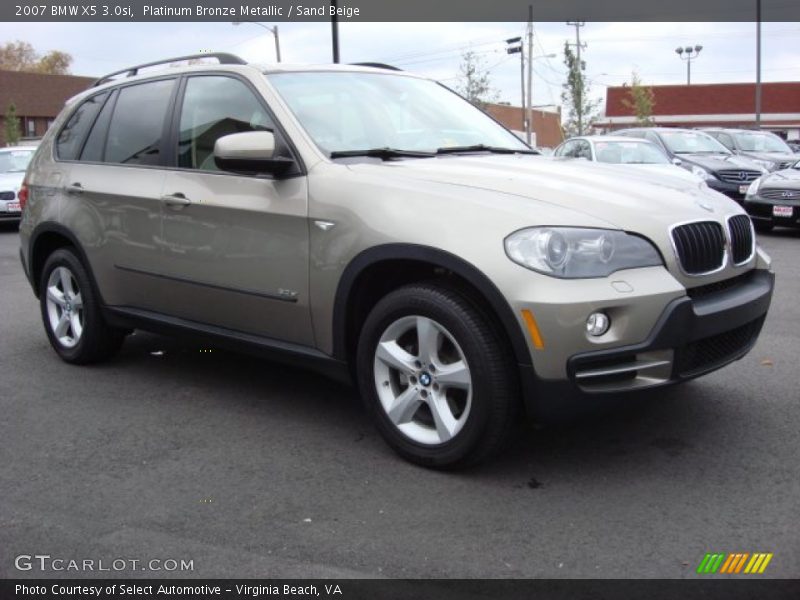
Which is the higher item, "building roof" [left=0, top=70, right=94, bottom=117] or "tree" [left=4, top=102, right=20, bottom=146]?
"building roof" [left=0, top=70, right=94, bottom=117]

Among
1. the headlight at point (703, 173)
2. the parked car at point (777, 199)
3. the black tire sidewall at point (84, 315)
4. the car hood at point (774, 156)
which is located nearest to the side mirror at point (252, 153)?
the black tire sidewall at point (84, 315)

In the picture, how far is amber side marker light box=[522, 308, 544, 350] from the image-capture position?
128 inches

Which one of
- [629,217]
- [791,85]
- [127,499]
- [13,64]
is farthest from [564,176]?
[13,64]

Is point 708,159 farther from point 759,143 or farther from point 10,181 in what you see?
point 10,181

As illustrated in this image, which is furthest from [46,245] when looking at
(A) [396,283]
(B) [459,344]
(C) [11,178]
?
(C) [11,178]

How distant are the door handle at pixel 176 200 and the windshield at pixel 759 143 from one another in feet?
50.6

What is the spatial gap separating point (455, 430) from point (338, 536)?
0.70 meters

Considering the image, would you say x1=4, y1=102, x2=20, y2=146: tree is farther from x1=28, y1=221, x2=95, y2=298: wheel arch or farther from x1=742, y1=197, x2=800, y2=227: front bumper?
x1=28, y1=221, x2=95, y2=298: wheel arch

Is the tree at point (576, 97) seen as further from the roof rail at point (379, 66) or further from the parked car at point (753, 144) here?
the roof rail at point (379, 66)

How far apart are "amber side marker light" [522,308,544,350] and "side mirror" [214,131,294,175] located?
1443 mm

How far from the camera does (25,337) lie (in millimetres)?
6527

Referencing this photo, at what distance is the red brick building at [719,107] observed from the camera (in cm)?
5441

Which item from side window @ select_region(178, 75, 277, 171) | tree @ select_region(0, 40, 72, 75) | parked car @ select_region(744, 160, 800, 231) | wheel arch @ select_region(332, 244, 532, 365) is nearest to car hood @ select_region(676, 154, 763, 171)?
parked car @ select_region(744, 160, 800, 231)
